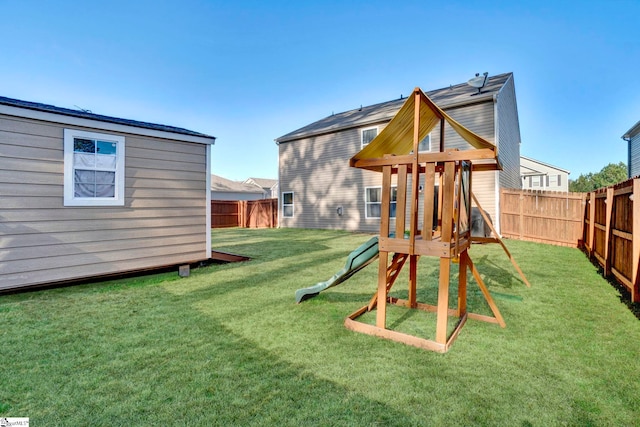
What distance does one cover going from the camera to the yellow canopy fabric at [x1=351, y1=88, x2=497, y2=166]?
3.02 meters

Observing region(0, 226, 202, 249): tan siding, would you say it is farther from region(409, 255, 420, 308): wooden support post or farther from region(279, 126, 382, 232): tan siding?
region(279, 126, 382, 232): tan siding

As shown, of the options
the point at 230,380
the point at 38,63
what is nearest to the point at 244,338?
the point at 230,380

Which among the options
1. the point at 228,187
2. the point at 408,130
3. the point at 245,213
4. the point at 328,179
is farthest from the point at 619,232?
the point at 228,187

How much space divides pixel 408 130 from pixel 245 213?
1782 centimetres

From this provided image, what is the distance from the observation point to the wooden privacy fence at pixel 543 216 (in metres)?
8.91

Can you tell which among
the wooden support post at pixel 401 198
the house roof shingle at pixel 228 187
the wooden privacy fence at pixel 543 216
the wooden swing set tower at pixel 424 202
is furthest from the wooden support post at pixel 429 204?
the house roof shingle at pixel 228 187

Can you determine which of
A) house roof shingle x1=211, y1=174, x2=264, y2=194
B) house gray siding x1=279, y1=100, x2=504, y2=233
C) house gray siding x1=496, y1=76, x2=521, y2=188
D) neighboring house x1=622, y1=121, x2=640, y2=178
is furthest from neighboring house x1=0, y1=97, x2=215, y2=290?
house roof shingle x1=211, y1=174, x2=264, y2=194

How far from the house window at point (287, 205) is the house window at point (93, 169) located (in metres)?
11.8

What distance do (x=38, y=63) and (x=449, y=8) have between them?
1582 centimetres

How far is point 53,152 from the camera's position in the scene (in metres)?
4.77

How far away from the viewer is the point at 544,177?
3189 centimetres

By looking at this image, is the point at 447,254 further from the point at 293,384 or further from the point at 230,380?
the point at 230,380

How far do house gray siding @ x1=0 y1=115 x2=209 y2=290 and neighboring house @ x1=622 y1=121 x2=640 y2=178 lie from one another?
20765mm

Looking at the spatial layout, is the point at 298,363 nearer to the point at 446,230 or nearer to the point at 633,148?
the point at 446,230
